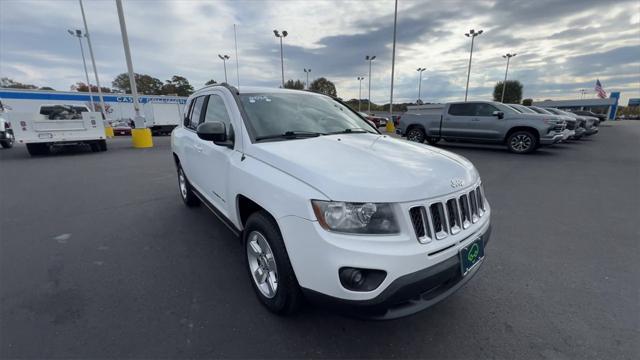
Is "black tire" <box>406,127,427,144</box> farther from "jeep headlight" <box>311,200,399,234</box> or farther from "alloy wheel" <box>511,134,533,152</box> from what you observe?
"jeep headlight" <box>311,200,399,234</box>

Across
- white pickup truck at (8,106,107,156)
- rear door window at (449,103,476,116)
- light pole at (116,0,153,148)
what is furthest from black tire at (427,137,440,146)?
white pickup truck at (8,106,107,156)

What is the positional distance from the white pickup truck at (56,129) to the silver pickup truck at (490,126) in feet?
42.9

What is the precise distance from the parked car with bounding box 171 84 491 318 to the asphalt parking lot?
44cm

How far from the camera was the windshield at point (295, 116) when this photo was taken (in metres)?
2.71

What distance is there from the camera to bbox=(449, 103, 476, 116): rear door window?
11336 millimetres

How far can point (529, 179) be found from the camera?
268 inches

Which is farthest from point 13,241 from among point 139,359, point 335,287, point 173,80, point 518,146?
point 173,80

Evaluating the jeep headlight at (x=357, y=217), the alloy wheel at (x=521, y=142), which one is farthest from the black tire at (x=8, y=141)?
the alloy wheel at (x=521, y=142)

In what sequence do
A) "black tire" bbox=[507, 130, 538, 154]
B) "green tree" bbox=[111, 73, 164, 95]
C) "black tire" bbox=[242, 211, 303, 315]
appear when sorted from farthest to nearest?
"green tree" bbox=[111, 73, 164, 95], "black tire" bbox=[507, 130, 538, 154], "black tire" bbox=[242, 211, 303, 315]

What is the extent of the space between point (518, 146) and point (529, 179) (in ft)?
15.0

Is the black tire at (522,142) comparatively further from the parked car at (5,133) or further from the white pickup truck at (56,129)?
the parked car at (5,133)

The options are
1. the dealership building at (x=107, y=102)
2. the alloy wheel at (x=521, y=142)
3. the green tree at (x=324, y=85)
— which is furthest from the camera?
the green tree at (x=324, y=85)

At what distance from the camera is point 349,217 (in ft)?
5.61

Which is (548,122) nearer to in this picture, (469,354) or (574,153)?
(574,153)
